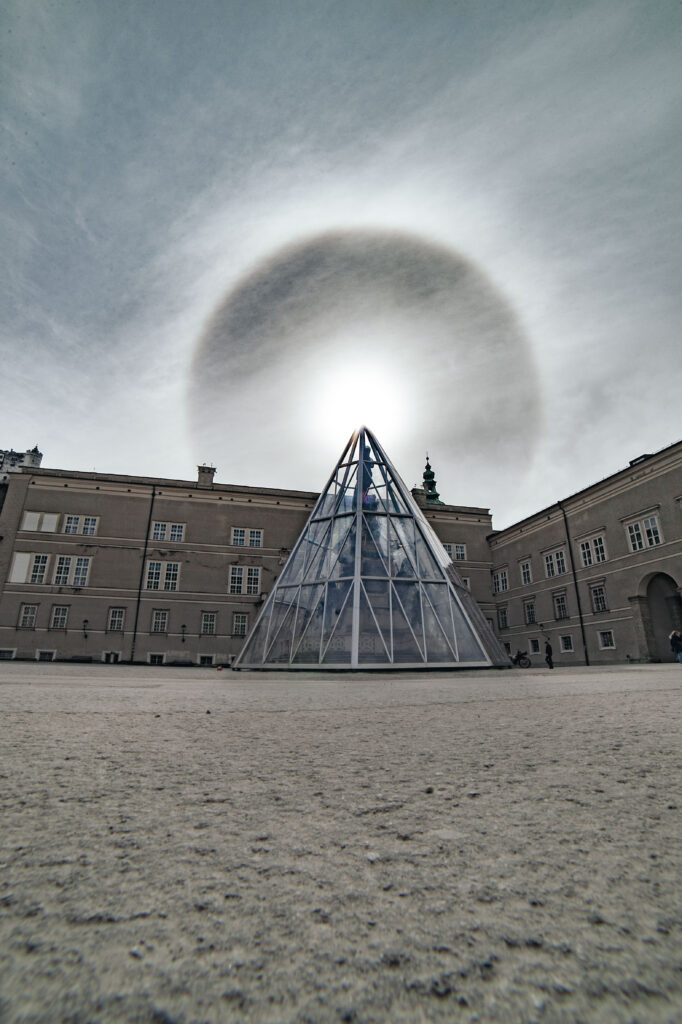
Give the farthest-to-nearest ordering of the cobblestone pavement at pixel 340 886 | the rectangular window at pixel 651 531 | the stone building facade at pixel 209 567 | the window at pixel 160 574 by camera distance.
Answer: the window at pixel 160 574, the stone building facade at pixel 209 567, the rectangular window at pixel 651 531, the cobblestone pavement at pixel 340 886

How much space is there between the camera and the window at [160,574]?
35.3 meters

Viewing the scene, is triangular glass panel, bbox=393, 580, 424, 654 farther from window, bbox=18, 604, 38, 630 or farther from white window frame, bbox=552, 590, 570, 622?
window, bbox=18, 604, 38, 630

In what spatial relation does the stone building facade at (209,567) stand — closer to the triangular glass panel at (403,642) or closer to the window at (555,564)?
the window at (555,564)

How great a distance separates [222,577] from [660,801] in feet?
118

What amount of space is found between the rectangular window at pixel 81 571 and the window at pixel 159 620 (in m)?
5.01

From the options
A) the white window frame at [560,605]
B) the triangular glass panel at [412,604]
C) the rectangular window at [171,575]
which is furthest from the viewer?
the rectangular window at [171,575]

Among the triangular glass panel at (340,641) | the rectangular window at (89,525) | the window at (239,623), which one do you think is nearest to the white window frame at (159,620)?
the window at (239,623)

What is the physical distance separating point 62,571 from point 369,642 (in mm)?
25868

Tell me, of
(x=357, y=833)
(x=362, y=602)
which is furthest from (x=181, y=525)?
(x=357, y=833)

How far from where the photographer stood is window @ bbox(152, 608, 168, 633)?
34.3m

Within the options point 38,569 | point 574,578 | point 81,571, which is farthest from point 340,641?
point 38,569

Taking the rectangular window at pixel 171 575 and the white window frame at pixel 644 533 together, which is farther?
the rectangular window at pixel 171 575

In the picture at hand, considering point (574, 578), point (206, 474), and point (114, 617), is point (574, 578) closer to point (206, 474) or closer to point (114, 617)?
point (206, 474)

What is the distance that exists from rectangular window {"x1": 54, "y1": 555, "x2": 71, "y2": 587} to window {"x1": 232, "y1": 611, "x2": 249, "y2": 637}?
36.9 ft
